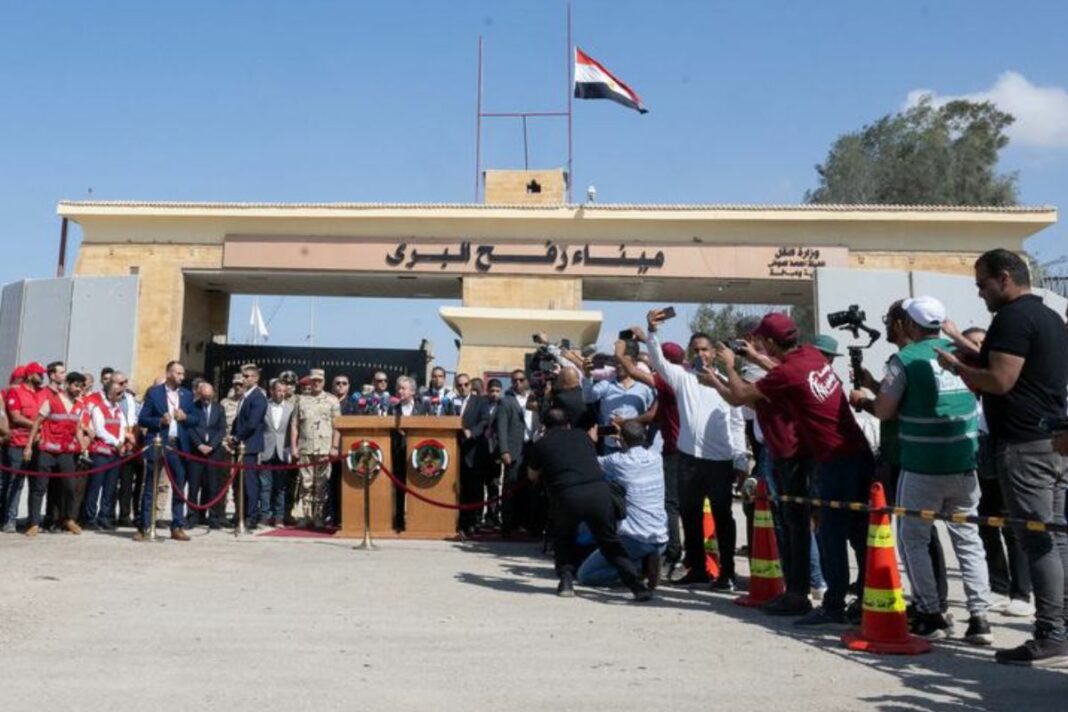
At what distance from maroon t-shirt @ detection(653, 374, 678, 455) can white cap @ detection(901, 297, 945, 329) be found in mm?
2735

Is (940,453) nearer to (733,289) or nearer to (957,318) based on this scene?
(957,318)

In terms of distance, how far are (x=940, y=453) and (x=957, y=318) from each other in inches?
444

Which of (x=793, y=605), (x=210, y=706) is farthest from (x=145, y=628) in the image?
(x=793, y=605)

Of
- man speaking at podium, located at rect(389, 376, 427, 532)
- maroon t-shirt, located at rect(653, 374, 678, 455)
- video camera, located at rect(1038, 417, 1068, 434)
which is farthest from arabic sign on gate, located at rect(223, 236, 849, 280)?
video camera, located at rect(1038, 417, 1068, 434)

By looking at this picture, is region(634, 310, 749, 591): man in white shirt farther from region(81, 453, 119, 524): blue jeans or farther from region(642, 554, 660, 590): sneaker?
region(81, 453, 119, 524): blue jeans

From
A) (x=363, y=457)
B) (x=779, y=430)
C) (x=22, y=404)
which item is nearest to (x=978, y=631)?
(x=779, y=430)

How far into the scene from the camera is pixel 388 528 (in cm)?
1117

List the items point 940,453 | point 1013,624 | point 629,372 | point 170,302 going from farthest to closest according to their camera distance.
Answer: point 170,302, point 629,372, point 1013,624, point 940,453

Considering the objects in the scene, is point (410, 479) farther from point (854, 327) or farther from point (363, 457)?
point (854, 327)

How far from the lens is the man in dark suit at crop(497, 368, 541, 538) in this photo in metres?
11.1

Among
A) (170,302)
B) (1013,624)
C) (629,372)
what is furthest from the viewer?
A: (170,302)

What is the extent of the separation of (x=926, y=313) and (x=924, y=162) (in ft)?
158

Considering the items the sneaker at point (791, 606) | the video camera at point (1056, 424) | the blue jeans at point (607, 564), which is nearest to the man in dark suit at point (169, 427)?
the blue jeans at point (607, 564)

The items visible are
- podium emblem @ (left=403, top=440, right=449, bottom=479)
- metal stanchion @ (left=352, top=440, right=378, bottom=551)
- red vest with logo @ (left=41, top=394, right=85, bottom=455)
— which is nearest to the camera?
metal stanchion @ (left=352, top=440, right=378, bottom=551)
